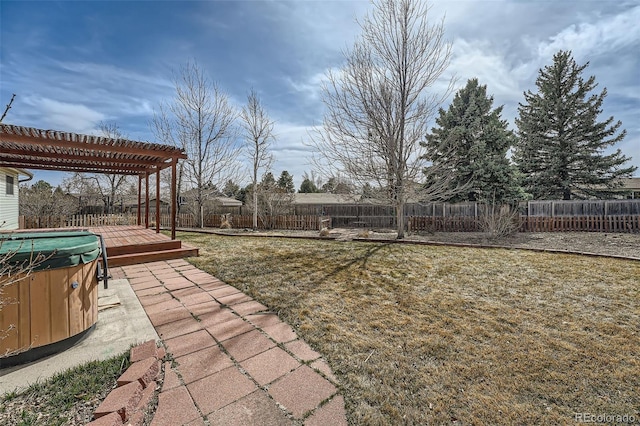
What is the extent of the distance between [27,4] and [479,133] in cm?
1601

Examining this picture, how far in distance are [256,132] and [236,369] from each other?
521 inches

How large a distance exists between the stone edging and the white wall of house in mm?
11648

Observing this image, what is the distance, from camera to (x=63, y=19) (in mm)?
4281

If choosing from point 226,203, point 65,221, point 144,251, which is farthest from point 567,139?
point 226,203

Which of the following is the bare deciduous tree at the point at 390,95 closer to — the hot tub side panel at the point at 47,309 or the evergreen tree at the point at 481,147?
the evergreen tree at the point at 481,147

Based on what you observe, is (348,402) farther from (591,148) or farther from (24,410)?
(591,148)

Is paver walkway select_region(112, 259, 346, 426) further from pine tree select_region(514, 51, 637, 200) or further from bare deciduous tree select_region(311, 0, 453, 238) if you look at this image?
pine tree select_region(514, 51, 637, 200)

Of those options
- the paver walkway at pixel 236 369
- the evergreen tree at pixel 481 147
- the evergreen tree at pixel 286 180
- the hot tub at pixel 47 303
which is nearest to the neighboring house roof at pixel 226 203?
the evergreen tree at pixel 286 180

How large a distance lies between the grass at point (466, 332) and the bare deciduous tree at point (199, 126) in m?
11.1

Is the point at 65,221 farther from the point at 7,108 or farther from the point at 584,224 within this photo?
the point at 584,224

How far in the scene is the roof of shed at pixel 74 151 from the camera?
4.60 metres

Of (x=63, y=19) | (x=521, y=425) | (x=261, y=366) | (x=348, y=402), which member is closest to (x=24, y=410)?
(x=261, y=366)

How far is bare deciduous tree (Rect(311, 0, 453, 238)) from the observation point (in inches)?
340

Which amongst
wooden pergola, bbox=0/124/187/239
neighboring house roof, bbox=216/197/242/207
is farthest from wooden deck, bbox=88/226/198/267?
neighboring house roof, bbox=216/197/242/207
